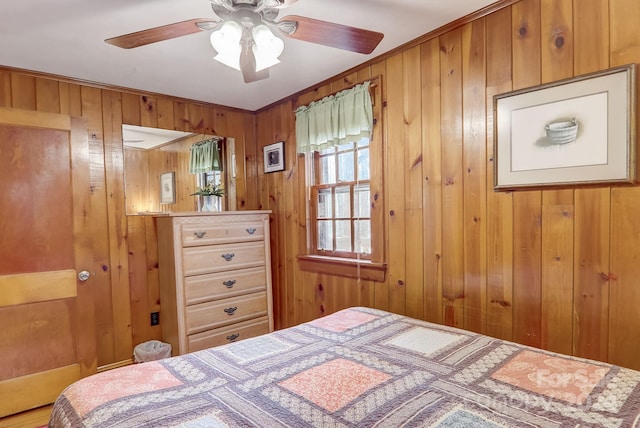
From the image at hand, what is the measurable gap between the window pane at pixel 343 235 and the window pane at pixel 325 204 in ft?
0.47

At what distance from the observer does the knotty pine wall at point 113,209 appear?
269 cm

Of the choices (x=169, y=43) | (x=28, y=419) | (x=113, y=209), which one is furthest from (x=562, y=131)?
(x=28, y=419)

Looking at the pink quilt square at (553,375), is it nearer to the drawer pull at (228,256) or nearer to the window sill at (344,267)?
the window sill at (344,267)

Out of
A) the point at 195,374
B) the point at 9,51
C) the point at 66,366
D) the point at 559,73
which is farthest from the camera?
the point at 66,366

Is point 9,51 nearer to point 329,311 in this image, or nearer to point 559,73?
point 329,311

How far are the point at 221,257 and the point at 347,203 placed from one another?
1.20 metres

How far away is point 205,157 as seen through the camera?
11.4 feet

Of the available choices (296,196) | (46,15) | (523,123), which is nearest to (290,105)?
(296,196)

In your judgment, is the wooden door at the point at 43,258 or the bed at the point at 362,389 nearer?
the bed at the point at 362,389

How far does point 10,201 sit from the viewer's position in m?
2.32

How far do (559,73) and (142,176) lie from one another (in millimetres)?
3058

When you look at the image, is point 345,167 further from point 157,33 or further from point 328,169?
point 157,33

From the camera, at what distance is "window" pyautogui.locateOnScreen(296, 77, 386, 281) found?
2561 mm

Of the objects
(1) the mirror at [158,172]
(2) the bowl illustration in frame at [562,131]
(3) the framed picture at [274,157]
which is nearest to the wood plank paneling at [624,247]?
(2) the bowl illustration in frame at [562,131]
